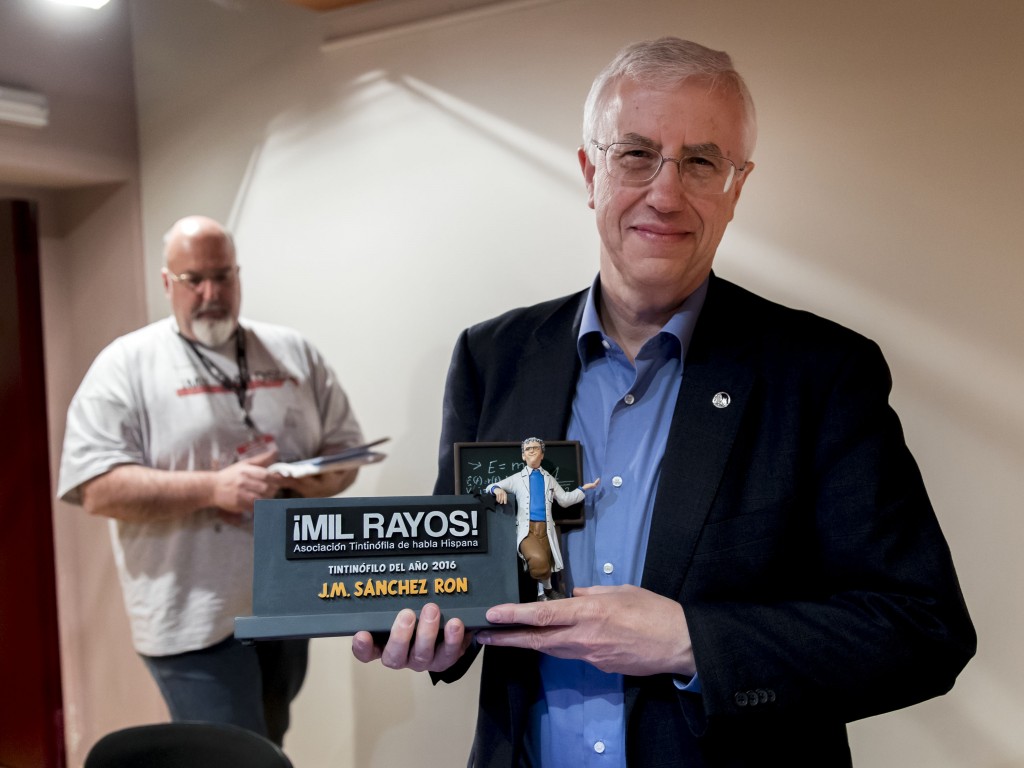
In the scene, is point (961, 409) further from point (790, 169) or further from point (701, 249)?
point (701, 249)

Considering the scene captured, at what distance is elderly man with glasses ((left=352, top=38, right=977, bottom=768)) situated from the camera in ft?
3.98

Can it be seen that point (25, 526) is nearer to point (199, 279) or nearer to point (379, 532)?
point (199, 279)

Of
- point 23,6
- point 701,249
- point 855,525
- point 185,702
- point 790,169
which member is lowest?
point 185,702

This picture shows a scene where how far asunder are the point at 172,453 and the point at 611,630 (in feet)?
7.01

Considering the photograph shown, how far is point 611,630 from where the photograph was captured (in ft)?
3.89

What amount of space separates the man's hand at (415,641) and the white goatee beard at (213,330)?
2.01m

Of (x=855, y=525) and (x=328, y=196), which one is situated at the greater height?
(x=328, y=196)

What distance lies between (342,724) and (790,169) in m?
2.61

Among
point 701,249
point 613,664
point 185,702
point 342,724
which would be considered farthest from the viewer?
point 342,724

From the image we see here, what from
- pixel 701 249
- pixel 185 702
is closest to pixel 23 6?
pixel 185 702

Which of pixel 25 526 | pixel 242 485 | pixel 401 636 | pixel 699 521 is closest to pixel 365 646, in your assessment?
pixel 401 636

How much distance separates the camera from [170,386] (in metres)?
2.96

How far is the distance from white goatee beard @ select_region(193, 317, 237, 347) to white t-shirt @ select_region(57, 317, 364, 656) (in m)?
0.03

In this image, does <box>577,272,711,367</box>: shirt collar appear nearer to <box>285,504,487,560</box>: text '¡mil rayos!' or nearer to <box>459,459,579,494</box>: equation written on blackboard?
<box>459,459,579,494</box>: equation written on blackboard
